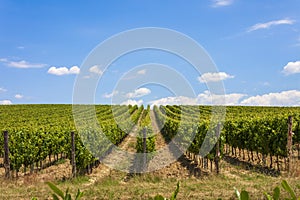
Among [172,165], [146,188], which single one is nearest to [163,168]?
[172,165]

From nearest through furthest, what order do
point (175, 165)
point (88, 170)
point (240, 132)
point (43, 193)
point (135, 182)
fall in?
1. point (43, 193)
2. point (135, 182)
3. point (88, 170)
4. point (175, 165)
5. point (240, 132)

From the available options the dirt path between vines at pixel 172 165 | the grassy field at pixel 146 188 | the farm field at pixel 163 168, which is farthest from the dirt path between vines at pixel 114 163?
the grassy field at pixel 146 188

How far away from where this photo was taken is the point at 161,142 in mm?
25688

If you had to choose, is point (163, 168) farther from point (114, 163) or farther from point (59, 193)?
point (59, 193)

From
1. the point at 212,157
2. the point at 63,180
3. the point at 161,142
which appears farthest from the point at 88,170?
the point at 161,142

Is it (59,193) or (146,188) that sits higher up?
(59,193)

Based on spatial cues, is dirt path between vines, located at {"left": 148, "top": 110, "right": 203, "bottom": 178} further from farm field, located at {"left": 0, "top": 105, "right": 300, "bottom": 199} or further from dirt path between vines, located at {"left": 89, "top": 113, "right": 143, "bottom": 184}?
dirt path between vines, located at {"left": 89, "top": 113, "right": 143, "bottom": 184}

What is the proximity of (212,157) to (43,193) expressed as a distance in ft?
25.4

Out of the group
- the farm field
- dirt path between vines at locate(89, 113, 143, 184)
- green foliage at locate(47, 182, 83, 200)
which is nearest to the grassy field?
the farm field

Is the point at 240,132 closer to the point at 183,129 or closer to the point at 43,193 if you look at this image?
the point at 183,129

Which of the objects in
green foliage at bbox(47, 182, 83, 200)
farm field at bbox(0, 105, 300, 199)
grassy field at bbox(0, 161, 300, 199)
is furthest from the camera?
farm field at bbox(0, 105, 300, 199)

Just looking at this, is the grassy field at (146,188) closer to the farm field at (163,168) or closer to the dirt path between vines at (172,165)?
the farm field at (163,168)

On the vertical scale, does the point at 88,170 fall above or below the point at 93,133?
below

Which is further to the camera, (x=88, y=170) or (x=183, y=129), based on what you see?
(x=183, y=129)
